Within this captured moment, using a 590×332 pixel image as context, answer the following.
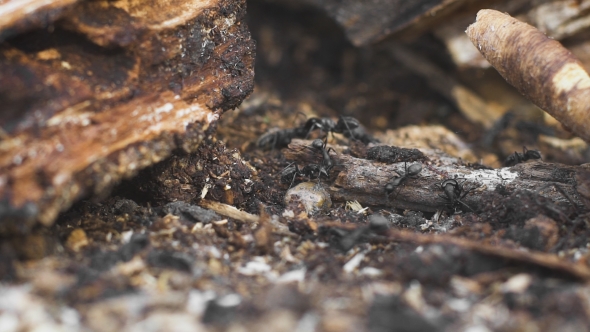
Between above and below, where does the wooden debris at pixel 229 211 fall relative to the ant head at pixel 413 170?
above

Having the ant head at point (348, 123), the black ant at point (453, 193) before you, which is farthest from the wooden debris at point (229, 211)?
the ant head at point (348, 123)

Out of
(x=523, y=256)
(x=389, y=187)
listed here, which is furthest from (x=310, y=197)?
(x=523, y=256)

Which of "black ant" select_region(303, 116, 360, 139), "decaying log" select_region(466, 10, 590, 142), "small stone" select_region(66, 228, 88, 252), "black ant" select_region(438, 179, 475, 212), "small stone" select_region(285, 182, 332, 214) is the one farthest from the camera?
"black ant" select_region(303, 116, 360, 139)

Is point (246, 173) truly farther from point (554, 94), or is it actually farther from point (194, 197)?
point (554, 94)

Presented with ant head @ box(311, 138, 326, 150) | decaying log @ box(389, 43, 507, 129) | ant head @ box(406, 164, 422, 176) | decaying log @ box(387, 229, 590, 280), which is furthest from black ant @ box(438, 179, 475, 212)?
decaying log @ box(389, 43, 507, 129)

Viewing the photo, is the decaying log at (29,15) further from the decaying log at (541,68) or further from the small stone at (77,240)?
the decaying log at (541,68)

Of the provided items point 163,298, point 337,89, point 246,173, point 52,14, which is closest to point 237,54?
point 246,173

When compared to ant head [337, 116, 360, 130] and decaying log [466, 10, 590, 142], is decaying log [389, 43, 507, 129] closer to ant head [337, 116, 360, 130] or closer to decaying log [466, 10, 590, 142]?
ant head [337, 116, 360, 130]

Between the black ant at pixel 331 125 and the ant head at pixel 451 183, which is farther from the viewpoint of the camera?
the black ant at pixel 331 125
